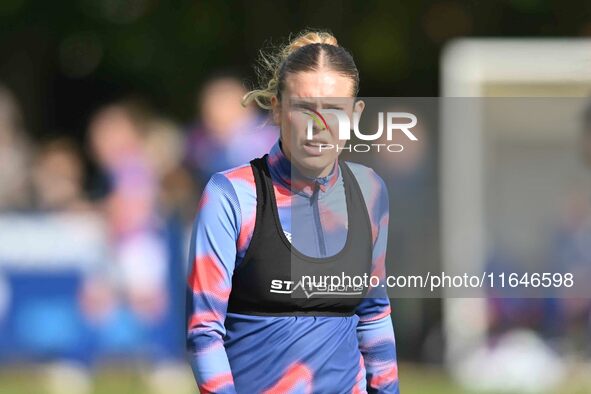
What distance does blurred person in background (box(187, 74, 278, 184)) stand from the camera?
9016 millimetres

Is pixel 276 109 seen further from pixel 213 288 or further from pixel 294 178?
pixel 213 288

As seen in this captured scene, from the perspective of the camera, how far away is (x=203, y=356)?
4.01 metres

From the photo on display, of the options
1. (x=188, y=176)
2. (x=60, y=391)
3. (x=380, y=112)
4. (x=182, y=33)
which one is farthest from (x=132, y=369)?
(x=380, y=112)

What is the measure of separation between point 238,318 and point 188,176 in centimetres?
694

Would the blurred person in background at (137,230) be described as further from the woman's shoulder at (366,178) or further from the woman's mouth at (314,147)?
the woman's mouth at (314,147)

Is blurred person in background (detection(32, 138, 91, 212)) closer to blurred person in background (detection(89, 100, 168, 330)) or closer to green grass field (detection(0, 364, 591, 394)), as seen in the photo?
blurred person in background (detection(89, 100, 168, 330))

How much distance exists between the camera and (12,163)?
492 inches

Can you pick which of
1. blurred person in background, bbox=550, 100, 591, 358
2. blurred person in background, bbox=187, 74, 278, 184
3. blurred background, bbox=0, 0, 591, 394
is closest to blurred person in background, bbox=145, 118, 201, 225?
blurred background, bbox=0, 0, 591, 394

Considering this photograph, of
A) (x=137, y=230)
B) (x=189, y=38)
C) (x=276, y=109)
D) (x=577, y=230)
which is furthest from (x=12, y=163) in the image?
(x=276, y=109)

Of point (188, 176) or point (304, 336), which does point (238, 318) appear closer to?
point (304, 336)

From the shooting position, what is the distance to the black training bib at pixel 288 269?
160 inches

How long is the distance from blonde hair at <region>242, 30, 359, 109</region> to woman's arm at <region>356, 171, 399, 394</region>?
335 millimetres

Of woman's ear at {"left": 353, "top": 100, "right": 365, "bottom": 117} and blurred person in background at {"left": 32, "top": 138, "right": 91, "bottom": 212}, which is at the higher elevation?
woman's ear at {"left": 353, "top": 100, "right": 365, "bottom": 117}

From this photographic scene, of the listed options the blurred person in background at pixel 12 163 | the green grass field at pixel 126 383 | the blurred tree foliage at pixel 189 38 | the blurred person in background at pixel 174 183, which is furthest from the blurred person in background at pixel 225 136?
the blurred tree foliage at pixel 189 38
